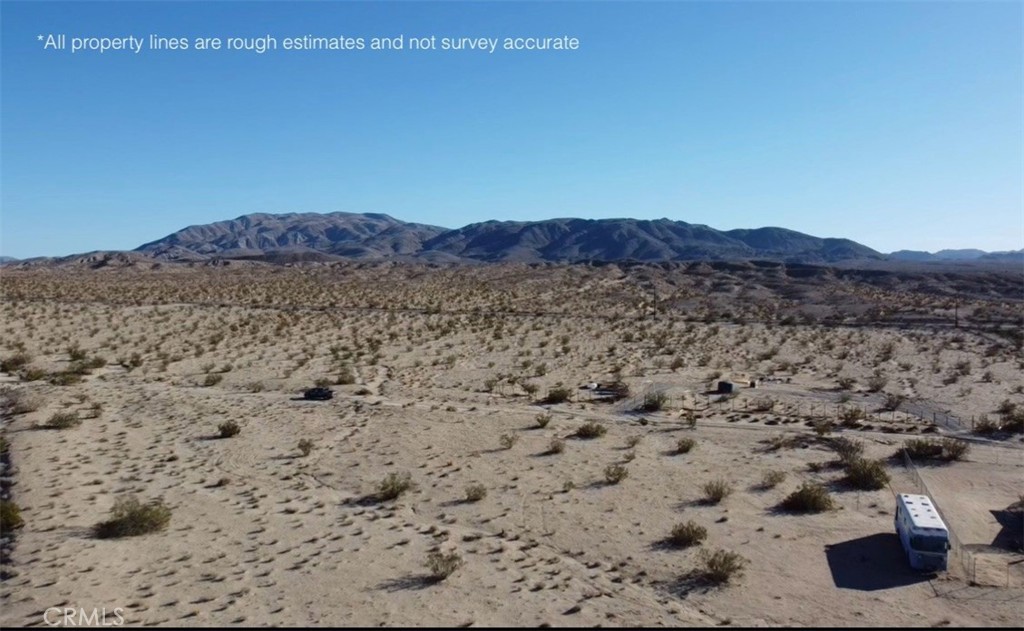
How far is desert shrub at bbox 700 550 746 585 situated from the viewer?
38.3 feet

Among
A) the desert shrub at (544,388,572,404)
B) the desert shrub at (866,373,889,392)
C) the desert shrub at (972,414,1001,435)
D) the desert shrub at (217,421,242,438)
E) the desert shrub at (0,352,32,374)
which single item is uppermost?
the desert shrub at (0,352,32,374)

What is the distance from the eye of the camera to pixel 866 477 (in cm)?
1639

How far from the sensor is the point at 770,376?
31000 mm

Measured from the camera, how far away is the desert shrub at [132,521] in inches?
499

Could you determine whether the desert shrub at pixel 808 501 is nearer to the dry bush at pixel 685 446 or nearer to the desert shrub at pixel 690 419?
the dry bush at pixel 685 446

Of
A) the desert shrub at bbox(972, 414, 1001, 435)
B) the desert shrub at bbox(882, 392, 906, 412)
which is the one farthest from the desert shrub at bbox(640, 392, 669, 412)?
the desert shrub at bbox(972, 414, 1001, 435)

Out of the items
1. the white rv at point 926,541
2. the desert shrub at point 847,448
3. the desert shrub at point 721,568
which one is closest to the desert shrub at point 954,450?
the desert shrub at point 847,448

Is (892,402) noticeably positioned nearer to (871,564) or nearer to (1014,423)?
(1014,423)

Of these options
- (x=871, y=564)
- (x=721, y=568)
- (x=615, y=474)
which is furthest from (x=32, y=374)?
(x=871, y=564)

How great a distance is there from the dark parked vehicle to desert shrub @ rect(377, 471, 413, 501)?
9274 millimetres

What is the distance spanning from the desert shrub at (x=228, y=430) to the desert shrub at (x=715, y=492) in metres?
12.2

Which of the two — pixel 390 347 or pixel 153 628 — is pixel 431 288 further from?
pixel 153 628

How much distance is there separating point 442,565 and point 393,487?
4.05m

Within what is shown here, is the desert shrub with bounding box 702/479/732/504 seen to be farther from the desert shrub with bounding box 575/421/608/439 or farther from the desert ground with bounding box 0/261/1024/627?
the desert shrub with bounding box 575/421/608/439
